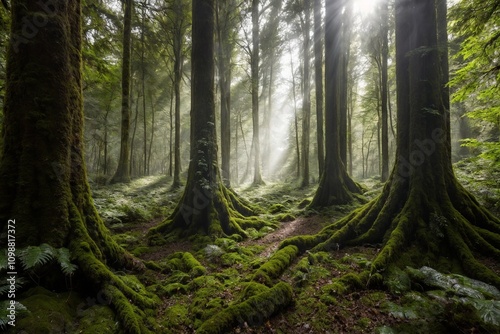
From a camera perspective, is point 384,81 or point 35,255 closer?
point 35,255

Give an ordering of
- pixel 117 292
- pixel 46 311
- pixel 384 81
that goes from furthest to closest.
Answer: pixel 384 81 → pixel 117 292 → pixel 46 311

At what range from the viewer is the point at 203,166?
7914 mm

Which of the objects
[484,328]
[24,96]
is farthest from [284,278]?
[24,96]

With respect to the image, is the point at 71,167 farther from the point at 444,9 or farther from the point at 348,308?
the point at 444,9

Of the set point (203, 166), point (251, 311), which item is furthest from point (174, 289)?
point (203, 166)

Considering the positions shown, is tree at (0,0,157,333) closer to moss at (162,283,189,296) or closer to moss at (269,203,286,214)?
moss at (162,283,189,296)

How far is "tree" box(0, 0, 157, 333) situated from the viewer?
3311 mm

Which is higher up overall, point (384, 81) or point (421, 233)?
point (384, 81)

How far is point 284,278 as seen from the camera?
4.64 meters

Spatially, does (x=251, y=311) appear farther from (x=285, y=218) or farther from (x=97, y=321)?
(x=285, y=218)

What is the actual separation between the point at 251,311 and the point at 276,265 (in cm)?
141

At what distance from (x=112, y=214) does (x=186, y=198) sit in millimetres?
A: 2434

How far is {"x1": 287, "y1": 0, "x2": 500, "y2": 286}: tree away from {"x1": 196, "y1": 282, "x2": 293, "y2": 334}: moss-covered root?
1.58 metres

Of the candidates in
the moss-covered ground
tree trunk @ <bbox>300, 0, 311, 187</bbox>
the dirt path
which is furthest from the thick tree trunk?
tree trunk @ <bbox>300, 0, 311, 187</bbox>
